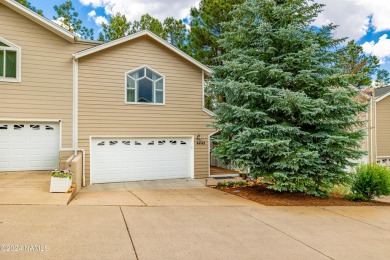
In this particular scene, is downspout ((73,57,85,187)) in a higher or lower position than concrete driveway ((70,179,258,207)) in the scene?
higher

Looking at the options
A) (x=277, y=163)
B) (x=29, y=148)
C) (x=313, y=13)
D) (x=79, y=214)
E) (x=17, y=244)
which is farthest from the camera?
(x=29, y=148)

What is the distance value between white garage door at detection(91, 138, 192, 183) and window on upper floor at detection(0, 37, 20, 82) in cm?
377

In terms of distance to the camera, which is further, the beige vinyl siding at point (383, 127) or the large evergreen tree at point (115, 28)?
the large evergreen tree at point (115, 28)

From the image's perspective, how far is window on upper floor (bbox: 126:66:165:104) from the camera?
12.3 meters

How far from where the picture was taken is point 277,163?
8188 millimetres

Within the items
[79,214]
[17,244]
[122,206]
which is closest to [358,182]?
[122,206]

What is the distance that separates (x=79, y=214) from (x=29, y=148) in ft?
20.7

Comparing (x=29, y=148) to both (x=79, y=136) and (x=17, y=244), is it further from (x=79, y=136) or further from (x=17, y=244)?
(x=17, y=244)

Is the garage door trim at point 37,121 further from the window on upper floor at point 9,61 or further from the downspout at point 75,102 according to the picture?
the window on upper floor at point 9,61

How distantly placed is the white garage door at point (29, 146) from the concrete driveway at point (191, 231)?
4.34m

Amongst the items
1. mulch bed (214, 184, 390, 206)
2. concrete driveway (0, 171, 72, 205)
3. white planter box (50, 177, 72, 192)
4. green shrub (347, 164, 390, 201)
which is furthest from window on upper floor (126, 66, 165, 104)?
green shrub (347, 164, 390, 201)

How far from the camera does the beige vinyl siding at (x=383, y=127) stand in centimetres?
1762

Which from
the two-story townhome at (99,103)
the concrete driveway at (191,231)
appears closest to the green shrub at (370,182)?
the concrete driveway at (191,231)

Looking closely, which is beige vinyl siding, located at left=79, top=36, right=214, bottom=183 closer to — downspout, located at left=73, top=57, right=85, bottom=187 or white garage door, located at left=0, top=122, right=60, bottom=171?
downspout, located at left=73, top=57, right=85, bottom=187
